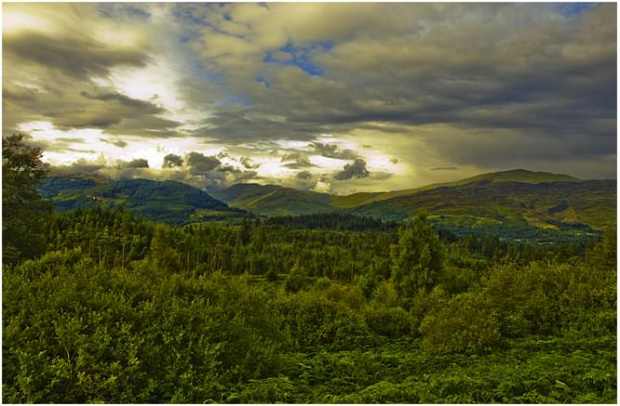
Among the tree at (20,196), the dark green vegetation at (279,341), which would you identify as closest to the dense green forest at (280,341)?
the dark green vegetation at (279,341)

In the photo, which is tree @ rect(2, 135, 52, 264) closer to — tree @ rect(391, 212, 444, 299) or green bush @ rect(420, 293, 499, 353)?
tree @ rect(391, 212, 444, 299)

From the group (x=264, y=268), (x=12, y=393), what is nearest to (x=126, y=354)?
(x=12, y=393)

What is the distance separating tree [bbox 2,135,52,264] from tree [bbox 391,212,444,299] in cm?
3027

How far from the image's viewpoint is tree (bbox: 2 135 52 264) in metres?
34.6

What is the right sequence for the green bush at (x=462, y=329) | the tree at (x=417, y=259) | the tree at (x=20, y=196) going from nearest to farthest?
1. the green bush at (x=462, y=329)
2. the tree at (x=20, y=196)
3. the tree at (x=417, y=259)

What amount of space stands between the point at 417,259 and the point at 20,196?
33875mm

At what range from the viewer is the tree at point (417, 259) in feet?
114

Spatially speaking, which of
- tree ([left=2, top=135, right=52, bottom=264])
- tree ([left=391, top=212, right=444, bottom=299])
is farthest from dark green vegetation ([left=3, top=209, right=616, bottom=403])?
tree ([left=2, top=135, right=52, bottom=264])

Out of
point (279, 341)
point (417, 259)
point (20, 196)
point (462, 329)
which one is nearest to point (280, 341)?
point (279, 341)

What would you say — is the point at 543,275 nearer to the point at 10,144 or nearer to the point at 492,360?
the point at 492,360

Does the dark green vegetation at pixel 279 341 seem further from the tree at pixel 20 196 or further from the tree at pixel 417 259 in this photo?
the tree at pixel 20 196

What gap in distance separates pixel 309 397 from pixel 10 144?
35491 millimetres

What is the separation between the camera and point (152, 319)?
1244 centimetres

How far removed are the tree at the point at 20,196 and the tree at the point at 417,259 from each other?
30.3 meters
